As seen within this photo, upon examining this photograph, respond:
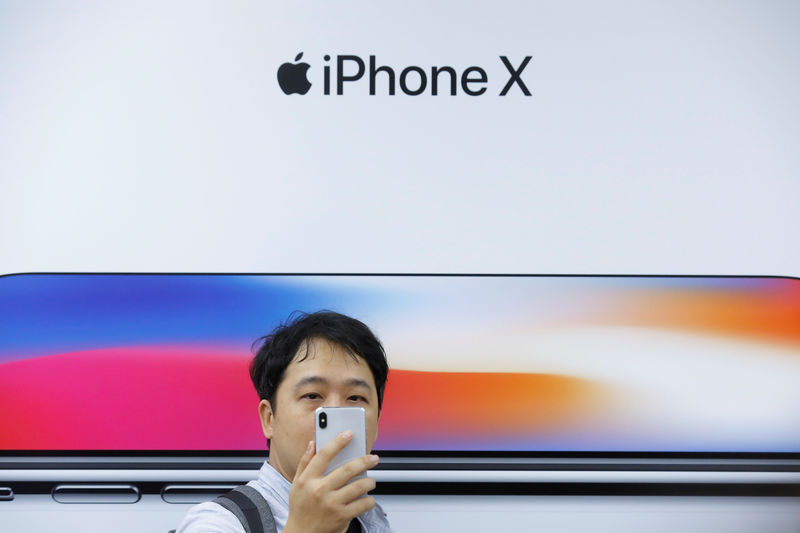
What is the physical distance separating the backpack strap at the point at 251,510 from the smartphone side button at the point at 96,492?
27.6 inches

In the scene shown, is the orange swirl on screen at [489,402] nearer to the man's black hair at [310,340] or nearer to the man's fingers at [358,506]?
the man's black hair at [310,340]

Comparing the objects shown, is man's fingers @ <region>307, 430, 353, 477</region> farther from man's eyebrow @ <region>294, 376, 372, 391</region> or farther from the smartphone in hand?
man's eyebrow @ <region>294, 376, 372, 391</region>

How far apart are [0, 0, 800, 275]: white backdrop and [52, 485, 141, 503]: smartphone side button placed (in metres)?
0.60

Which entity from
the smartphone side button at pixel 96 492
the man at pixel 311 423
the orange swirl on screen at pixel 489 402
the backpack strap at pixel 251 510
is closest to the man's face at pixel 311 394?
the man at pixel 311 423

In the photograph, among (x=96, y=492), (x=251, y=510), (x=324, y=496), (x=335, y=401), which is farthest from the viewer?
(x=96, y=492)

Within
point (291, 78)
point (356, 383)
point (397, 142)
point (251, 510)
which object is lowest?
point (251, 510)

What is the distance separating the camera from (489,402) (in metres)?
2.03

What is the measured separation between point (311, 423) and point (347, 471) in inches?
8.3

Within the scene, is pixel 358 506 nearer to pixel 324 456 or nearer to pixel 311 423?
pixel 324 456

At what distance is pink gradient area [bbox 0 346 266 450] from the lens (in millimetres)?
2008

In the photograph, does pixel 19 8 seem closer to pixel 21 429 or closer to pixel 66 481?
pixel 21 429

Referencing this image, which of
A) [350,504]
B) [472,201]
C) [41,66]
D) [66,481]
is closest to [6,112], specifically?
[41,66]

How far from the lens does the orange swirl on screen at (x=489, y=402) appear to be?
203 centimetres

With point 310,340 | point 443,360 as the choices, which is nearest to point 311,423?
point 310,340
